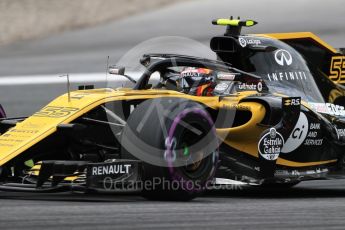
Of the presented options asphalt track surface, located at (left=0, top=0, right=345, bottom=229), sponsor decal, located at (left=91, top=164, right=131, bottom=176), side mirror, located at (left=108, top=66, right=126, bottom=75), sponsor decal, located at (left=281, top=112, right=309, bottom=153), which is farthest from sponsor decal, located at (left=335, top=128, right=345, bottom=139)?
sponsor decal, located at (left=91, top=164, right=131, bottom=176)

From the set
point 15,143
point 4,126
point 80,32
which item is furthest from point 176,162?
point 80,32

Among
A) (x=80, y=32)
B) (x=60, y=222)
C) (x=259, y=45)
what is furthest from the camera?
(x=80, y=32)

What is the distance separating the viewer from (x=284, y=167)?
9180 millimetres

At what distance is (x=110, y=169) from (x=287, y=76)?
110 inches

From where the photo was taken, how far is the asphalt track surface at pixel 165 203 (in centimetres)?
648

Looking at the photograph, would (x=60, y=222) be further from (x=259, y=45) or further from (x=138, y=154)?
(x=259, y=45)

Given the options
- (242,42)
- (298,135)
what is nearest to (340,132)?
(298,135)

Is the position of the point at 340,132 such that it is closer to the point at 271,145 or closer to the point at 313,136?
the point at 313,136

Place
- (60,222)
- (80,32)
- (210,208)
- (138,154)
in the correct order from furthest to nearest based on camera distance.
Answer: (80,32), (138,154), (210,208), (60,222)

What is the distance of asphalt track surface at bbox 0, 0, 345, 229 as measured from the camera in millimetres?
6480

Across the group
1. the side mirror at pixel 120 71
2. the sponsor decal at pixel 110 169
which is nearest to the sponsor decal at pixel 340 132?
the side mirror at pixel 120 71

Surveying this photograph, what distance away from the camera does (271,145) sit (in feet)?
29.3

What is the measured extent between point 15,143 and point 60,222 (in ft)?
6.60

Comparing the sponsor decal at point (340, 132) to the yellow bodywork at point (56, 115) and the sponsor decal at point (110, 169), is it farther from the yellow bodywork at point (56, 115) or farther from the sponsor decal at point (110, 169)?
the sponsor decal at point (110, 169)
